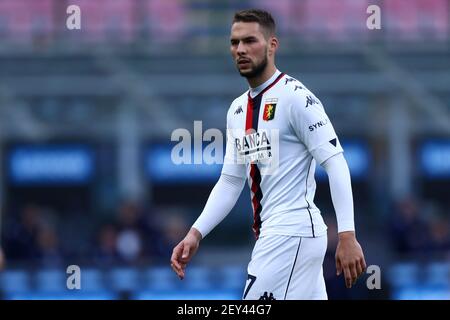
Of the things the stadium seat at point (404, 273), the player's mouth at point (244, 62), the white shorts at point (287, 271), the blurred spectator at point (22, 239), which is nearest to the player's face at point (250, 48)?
the player's mouth at point (244, 62)

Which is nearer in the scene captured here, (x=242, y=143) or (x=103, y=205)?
(x=242, y=143)

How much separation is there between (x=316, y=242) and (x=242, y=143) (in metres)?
0.73

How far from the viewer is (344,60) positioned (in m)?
21.9

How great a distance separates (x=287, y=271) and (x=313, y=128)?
2.61 feet

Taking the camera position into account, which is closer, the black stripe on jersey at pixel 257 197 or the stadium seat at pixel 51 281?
the black stripe on jersey at pixel 257 197

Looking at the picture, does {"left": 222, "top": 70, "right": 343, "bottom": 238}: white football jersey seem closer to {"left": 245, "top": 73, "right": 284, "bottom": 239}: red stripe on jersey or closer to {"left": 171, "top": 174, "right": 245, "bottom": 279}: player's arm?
{"left": 245, "top": 73, "right": 284, "bottom": 239}: red stripe on jersey

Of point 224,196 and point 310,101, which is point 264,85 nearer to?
point 310,101

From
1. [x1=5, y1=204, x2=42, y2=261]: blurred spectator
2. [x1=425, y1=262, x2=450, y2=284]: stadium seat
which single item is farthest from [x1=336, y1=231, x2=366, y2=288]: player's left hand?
[x1=5, y1=204, x2=42, y2=261]: blurred spectator

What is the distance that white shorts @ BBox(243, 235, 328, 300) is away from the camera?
6.48m

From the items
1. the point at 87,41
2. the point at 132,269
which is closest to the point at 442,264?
the point at 132,269

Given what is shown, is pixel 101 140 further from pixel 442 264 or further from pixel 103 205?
pixel 442 264

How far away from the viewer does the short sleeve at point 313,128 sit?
644cm

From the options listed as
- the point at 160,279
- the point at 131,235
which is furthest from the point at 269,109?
the point at 131,235

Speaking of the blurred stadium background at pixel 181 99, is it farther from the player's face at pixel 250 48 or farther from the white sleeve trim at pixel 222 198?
the player's face at pixel 250 48
